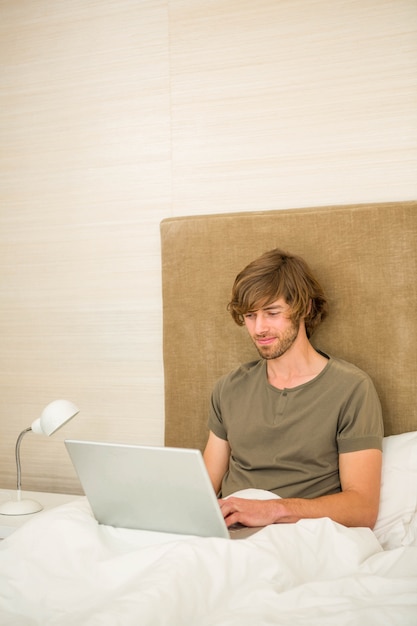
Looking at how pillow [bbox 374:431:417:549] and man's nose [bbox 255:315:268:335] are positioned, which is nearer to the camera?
pillow [bbox 374:431:417:549]

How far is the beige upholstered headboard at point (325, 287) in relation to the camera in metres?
2.05

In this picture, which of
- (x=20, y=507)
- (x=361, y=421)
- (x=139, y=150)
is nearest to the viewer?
(x=361, y=421)

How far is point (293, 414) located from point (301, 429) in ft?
0.17

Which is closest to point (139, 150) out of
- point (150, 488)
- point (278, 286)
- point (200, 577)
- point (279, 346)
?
point (278, 286)

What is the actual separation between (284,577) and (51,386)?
1551mm

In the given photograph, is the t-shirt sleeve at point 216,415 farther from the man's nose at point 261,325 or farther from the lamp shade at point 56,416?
the lamp shade at point 56,416

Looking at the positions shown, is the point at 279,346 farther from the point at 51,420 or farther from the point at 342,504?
the point at 51,420

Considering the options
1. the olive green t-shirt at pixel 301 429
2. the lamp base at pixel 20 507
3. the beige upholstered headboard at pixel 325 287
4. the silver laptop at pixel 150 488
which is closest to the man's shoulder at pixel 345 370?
the olive green t-shirt at pixel 301 429

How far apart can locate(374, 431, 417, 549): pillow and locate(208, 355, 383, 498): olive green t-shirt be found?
0.10 metres

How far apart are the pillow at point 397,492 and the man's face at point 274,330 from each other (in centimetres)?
41

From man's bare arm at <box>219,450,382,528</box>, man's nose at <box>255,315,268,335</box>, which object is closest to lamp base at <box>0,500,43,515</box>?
man's bare arm at <box>219,450,382,528</box>

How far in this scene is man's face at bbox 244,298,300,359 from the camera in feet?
6.59

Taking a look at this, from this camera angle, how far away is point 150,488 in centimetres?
154

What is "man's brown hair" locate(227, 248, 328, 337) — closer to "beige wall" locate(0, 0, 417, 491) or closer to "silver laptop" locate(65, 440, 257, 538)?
"beige wall" locate(0, 0, 417, 491)
